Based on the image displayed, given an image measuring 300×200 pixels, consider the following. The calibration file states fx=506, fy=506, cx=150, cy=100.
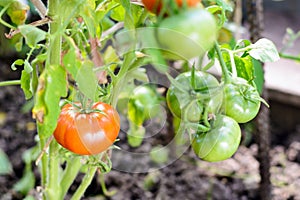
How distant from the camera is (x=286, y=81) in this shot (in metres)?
1.92

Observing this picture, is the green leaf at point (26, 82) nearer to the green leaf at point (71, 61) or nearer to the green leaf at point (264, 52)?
the green leaf at point (71, 61)

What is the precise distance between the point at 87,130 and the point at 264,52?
243 mm

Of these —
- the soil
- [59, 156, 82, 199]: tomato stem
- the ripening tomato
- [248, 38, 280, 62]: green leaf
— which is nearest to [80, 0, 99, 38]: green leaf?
the ripening tomato

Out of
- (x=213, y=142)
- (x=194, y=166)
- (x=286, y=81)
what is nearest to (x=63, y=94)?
(x=213, y=142)

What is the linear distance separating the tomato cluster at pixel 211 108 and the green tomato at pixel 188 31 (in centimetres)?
13

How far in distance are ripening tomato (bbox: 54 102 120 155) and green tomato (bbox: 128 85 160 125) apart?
323 millimetres

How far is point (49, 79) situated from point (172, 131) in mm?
926

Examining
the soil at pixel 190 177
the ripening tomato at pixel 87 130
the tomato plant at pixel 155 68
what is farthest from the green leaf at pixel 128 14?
the soil at pixel 190 177

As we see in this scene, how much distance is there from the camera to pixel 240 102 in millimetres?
598

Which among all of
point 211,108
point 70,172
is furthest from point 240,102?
point 70,172

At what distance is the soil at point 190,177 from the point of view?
1418 mm

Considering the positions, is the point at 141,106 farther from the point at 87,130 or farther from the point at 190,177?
the point at 190,177

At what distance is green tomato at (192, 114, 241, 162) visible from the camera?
Result: 0.58 meters

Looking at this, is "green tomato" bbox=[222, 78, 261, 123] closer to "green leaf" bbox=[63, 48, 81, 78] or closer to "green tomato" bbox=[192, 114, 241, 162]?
"green tomato" bbox=[192, 114, 241, 162]
